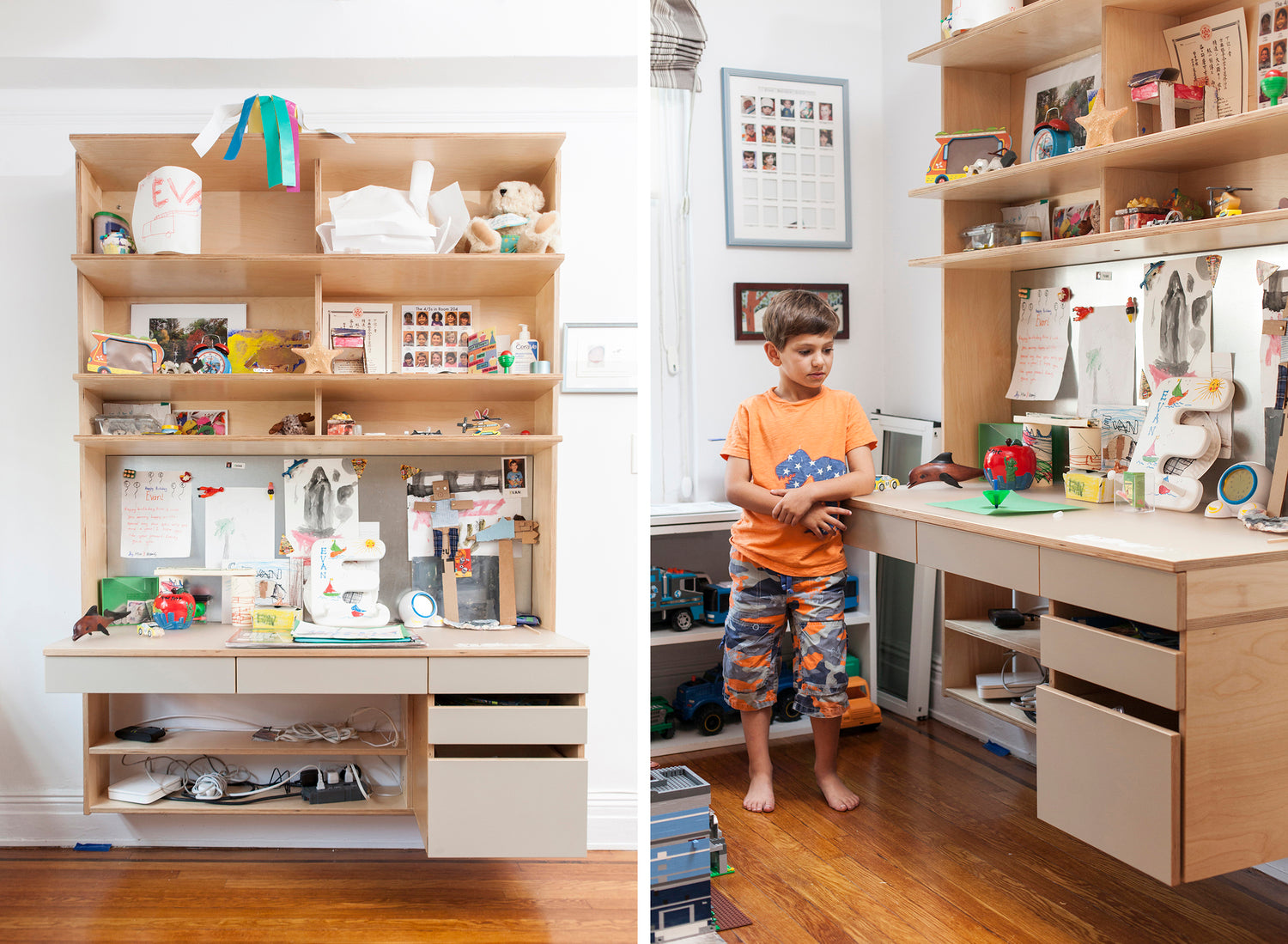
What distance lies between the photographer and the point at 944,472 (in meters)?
1.94

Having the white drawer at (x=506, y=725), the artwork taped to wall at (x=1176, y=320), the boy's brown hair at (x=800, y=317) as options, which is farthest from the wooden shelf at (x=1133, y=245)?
the white drawer at (x=506, y=725)

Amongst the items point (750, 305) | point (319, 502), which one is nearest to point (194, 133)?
point (319, 502)

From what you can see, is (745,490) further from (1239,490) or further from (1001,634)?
(1239,490)

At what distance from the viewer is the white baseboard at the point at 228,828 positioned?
1820 millimetres

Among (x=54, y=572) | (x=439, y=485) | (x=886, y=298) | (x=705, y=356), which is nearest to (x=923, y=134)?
(x=886, y=298)

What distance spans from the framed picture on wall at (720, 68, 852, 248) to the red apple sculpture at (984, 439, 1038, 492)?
0.85 m

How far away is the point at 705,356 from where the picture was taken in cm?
242

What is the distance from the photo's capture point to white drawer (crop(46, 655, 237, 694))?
5.24 ft

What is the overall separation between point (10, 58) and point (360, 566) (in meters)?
1.10

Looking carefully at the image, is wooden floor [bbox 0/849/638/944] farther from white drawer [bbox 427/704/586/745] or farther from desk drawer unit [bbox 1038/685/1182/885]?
desk drawer unit [bbox 1038/685/1182/885]

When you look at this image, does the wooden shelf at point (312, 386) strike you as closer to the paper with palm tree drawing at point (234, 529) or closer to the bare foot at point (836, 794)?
the paper with palm tree drawing at point (234, 529)

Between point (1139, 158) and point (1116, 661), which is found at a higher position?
point (1139, 158)

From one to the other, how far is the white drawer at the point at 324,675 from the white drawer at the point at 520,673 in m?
0.07

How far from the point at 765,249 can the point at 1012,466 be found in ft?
2.94
